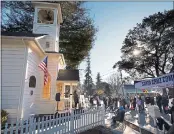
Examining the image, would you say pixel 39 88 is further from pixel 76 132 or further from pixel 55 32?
pixel 76 132

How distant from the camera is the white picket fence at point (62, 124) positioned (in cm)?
601

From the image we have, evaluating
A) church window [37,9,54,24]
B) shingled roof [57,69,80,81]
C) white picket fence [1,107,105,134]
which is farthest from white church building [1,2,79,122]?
church window [37,9,54,24]

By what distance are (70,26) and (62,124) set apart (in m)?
19.3

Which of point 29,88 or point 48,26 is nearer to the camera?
point 29,88

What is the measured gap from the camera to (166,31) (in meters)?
30.8

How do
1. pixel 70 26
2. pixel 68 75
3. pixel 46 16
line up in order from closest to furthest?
pixel 68 75 < pixel 46 16 < pixel 70 26

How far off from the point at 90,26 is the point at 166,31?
1351 cm

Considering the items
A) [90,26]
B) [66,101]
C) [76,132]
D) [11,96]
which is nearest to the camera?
[76,132]

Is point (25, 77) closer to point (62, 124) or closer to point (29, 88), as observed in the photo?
point (29, 88)

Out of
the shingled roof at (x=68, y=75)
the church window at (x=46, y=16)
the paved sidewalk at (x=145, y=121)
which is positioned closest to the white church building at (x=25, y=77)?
the shingled roof at (x=68, y=75)

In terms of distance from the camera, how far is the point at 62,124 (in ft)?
24.6

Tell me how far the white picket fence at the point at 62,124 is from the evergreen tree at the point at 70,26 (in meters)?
15.1

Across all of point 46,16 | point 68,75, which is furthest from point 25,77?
point 46,16

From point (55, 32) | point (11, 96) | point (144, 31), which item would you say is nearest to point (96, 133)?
point (11, 96)
